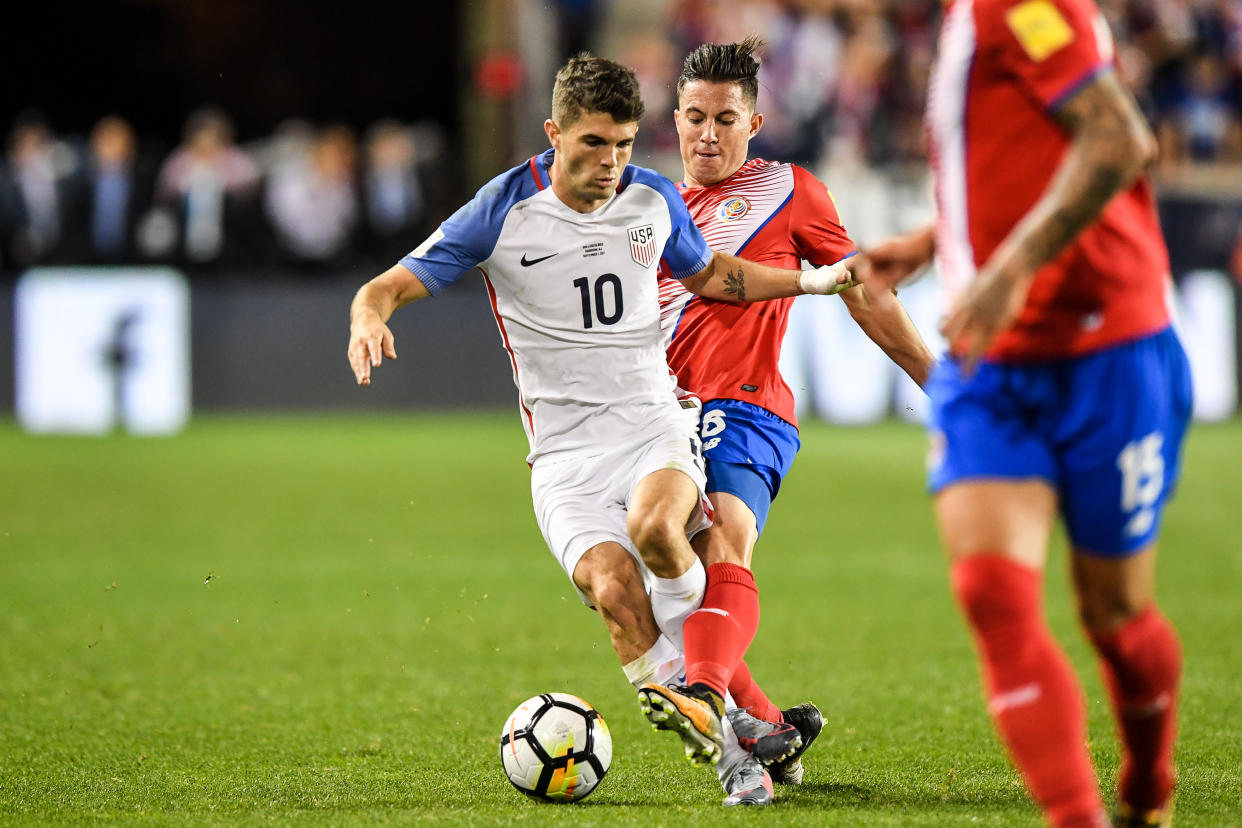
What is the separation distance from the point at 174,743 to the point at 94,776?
560 millimetres

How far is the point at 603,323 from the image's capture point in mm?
4957

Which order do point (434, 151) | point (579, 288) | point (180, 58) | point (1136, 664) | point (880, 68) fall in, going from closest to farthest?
point (1136, 664) < point (579, 288) < point (880, 68) < point (434, 151) < point (180, 58)

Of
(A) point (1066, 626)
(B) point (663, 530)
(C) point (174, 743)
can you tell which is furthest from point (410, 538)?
(B) point (663, 530)

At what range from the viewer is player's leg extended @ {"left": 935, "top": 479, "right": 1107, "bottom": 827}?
10.8 feet

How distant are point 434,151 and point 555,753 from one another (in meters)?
14.7

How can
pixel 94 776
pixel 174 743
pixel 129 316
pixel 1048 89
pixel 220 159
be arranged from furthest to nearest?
pixel 220 159 < pixel 129 316 < pixel 174 743 < pixel 94 776 < pixel 1048 89

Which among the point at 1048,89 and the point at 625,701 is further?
the point at 625,701

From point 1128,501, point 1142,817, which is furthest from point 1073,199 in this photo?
point 1142,817

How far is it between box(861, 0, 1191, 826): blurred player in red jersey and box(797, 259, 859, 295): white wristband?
3.83ft

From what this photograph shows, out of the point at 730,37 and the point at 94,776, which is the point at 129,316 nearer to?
the point at 730,37

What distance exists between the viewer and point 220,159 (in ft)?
57.8

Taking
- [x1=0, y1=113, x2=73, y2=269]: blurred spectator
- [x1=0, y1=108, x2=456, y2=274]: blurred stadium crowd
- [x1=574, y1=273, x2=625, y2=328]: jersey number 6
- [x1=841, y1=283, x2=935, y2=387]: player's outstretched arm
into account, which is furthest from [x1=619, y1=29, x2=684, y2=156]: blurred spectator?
[x1=574, y1=273, x2=625, y2=328]: jersey number 6

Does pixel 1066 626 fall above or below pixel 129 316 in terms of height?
below

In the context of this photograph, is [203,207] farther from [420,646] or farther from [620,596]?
[620,596]
